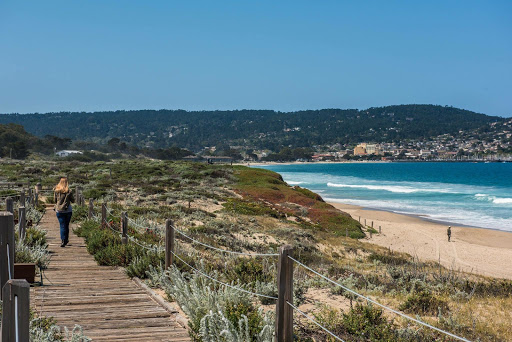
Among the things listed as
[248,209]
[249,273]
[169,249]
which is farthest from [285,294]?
[248,209]

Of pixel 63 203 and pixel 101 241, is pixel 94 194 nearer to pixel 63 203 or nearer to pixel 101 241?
pixel 63 203

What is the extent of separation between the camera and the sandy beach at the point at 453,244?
2212 centimetres

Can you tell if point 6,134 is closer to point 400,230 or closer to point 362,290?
point 400,230

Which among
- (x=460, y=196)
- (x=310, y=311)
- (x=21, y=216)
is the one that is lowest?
(x=460, y=196)

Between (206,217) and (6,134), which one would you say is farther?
(6,134)

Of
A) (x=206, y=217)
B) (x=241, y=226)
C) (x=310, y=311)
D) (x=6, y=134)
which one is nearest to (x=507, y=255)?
(x=241, y=226)

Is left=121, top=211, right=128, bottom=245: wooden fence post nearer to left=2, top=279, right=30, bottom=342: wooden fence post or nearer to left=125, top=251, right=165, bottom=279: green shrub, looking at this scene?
left=125, top=251, right=165, bottom=279: green shrub

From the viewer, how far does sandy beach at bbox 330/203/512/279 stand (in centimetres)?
2212

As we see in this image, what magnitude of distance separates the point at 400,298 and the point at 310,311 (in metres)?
1.99

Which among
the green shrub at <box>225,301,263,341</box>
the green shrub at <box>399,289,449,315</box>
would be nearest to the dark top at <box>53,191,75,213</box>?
the green shrub at <box>225,301,263,341</box>

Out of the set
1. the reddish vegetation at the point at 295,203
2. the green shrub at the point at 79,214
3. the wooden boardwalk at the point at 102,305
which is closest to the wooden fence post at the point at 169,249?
the wooden boardwalk at the point at 102,305

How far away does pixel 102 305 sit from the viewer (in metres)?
6.95

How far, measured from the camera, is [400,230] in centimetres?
3173

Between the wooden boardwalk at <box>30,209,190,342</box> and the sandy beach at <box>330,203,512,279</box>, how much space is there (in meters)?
14.5
